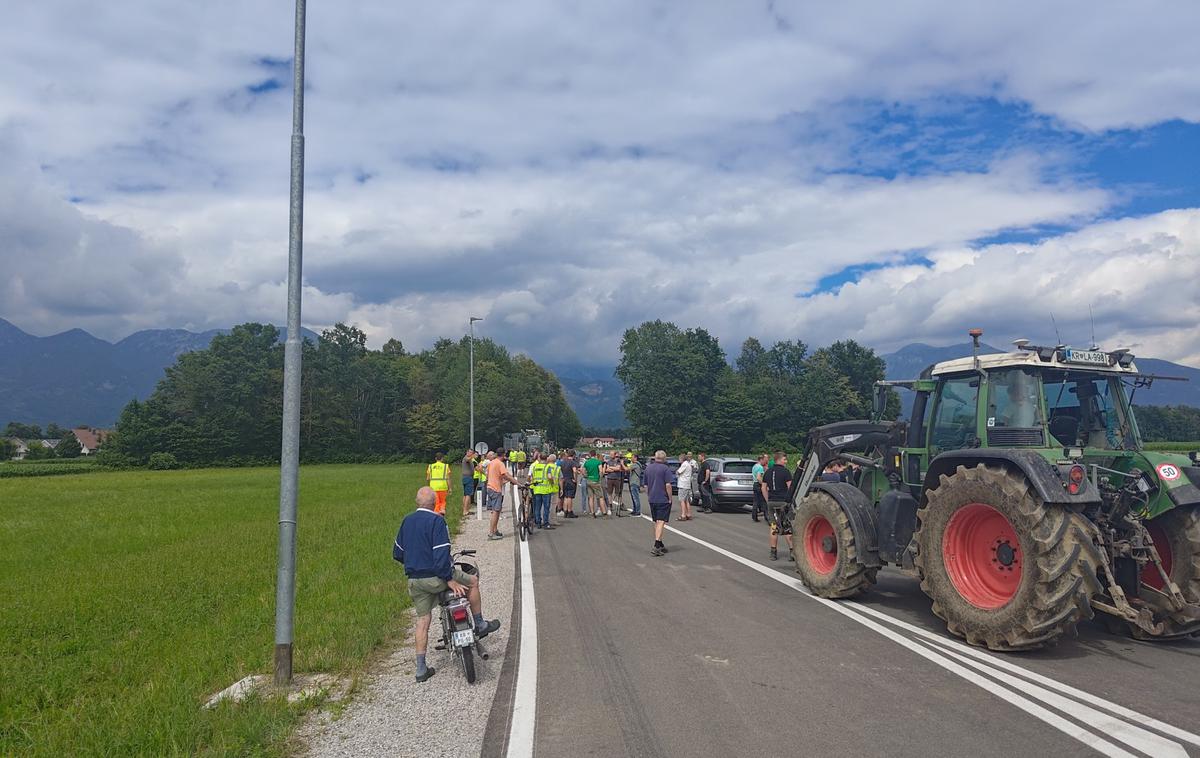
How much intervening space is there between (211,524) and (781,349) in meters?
97.5

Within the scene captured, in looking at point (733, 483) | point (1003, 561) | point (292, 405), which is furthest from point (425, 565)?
point (733, 483)

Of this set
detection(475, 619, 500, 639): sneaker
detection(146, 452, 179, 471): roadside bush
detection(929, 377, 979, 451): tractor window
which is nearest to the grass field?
detection(475, 619, 500, 639): sneaker

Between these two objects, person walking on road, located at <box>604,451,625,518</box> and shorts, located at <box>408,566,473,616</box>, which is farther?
person walking on road, located at <box>604,451,625,518</box>

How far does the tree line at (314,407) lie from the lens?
80250mm

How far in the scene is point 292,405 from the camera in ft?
22.0

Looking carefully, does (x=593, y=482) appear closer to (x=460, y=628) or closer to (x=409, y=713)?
(x=460, y=628)

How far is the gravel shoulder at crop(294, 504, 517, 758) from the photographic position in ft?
16.8

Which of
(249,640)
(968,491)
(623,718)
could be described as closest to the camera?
(623,718)

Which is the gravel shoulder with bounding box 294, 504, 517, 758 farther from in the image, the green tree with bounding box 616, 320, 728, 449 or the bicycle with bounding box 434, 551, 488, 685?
the green tree with bounding box 616, 320, 728, 449

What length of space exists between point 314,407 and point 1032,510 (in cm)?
8861

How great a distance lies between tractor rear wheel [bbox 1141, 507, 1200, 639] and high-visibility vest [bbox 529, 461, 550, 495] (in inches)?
454

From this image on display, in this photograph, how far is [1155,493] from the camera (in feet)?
24.2

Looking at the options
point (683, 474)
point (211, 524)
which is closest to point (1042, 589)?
point (683, 474)

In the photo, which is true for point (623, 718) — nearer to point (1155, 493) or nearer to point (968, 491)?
point (968, 491)
